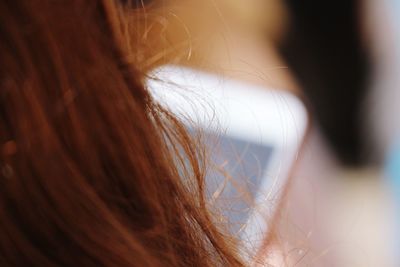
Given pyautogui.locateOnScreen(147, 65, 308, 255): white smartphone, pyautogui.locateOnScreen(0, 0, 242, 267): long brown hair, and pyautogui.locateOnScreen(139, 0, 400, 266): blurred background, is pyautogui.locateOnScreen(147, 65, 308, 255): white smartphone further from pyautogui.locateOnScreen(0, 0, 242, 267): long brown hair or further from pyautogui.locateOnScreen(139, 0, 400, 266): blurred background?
pyautogui.locateOnScreen(139, 0, 400, 266): blurred background

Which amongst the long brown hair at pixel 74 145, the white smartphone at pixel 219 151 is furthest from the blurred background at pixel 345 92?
the long brown hair at pixel 74 145

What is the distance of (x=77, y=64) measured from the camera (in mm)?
198

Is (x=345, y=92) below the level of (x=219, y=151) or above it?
above

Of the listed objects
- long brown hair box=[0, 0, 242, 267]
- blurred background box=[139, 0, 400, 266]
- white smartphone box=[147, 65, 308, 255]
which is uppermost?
blurred background box=[139, 0, 400, 266]

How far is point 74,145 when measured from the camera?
0.19 metres

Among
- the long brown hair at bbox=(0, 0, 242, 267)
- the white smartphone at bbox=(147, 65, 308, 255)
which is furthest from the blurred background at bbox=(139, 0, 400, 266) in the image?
the long brown hair at bbox=(0, 0, 242, 267)

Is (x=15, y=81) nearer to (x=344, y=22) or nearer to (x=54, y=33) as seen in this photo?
(x=54, y=33)

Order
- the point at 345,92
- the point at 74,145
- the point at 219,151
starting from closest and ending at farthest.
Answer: the point at 74,145 < the point at 219,151 < the point at 345,92

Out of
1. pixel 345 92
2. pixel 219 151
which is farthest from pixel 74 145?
pixel 345 92

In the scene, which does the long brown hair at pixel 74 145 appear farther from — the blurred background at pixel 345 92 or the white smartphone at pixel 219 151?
the blurred background at pixel 345 92

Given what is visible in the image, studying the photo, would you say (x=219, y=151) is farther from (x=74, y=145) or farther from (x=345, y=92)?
(x=345, y=92)

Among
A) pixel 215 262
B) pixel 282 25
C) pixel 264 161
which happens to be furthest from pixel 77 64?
pixel 282 25

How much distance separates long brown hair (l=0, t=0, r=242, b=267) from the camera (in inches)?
7.4

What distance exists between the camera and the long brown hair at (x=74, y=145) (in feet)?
0.62
